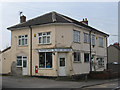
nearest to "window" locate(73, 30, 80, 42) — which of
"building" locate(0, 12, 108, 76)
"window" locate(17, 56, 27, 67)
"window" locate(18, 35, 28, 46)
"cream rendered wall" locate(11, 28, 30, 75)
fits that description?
"building" locate(0, 12, 108, 76)

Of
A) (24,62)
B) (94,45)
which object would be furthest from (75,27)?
(24,62)

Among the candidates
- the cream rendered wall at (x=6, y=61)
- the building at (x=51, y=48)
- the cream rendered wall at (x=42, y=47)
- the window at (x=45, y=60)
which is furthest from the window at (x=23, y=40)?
the window at (x=45, y=60)

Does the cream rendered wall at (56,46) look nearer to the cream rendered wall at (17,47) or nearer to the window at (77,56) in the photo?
the cream rendered wall at (17,47)

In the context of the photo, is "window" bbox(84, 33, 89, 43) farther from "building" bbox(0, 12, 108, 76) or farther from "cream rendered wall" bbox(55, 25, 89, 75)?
"cream rendered wall" bbox(55, 25, 89, 75)

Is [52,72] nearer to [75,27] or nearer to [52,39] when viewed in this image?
[52,39]

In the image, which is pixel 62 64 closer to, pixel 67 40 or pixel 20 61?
pixel 67 40

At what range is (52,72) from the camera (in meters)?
20.0

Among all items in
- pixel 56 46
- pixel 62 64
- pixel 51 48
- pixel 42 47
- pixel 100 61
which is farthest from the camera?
pixel 100 61

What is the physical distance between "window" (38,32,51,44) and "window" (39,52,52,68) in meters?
1.35

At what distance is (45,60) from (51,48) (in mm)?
1634

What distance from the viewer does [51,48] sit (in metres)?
20.3

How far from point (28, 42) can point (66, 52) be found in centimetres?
521

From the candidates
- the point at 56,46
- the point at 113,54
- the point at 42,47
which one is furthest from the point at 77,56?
the point at 113,54

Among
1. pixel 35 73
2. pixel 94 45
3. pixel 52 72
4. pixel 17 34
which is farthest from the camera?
pixel 94 45
